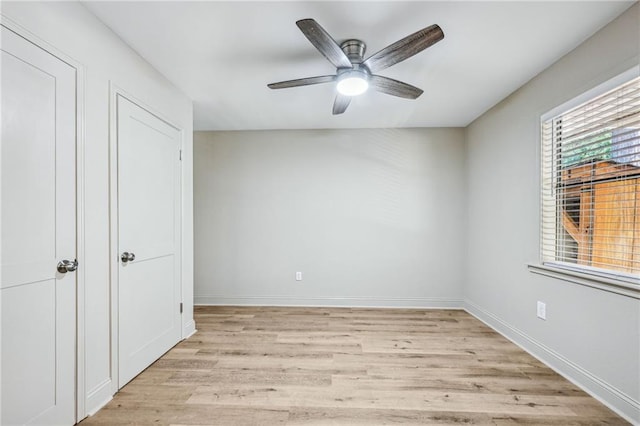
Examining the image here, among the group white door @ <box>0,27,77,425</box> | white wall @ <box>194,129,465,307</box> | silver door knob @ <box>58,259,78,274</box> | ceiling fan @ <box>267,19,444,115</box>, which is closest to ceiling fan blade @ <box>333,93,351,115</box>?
ceiling fan @ <box>267,19,444,115</box>

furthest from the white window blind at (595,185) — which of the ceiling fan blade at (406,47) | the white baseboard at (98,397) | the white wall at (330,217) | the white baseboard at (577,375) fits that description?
the white baseboard at (98,397)

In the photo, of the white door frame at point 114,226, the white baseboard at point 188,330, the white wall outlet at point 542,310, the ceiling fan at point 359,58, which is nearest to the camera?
the ceiling fan at point 359,58

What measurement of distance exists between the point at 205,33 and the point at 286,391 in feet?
7.92

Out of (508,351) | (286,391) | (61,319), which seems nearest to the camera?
(61,319)

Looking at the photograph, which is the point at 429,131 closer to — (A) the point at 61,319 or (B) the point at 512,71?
(B) the point at 512,71

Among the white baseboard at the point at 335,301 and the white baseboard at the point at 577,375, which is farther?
the white baseboard at the point at 335,301

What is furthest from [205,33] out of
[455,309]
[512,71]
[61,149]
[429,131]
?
[455,309]

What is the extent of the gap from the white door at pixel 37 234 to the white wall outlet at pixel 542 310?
325cm

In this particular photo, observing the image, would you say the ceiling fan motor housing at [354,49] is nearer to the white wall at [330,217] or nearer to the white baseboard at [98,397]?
the white wall at [330,217]

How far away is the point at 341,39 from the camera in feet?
6.57

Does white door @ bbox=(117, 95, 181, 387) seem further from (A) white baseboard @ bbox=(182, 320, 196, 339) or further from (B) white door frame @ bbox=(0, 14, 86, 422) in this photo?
(B) white door frame @ bbox=(0, 14, 86, 422)

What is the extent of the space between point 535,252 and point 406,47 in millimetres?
2022

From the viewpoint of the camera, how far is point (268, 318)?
11.5 ft

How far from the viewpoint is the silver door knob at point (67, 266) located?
1583 millimetres
